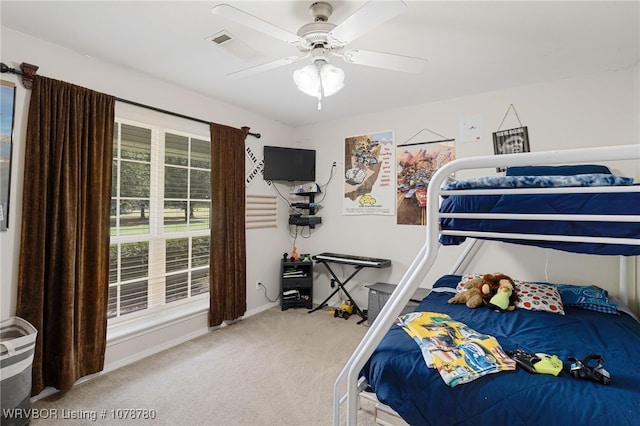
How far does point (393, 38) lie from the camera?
6.22 ft

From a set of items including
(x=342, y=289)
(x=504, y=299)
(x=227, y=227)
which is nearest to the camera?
(x=504, y=299)

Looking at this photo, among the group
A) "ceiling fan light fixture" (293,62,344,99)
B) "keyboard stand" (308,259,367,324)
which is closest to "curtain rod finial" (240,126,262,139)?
"keyboard stand" (308,259,367,324)

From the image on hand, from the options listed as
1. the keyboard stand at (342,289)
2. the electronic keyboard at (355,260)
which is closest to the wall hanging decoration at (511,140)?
the electronic keyboard at (355,260)

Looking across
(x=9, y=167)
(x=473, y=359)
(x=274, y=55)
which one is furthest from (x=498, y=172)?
(x=9, y=167)

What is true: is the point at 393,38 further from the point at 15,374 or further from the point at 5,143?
the point at 15,374

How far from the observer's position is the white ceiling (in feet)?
5.36

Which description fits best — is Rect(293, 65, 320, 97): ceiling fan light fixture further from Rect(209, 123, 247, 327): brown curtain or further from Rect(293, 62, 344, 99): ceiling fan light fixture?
Rect(209, 123, 247, 327): brown curtain

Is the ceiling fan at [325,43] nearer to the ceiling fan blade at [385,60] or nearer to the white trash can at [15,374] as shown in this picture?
the ceiling fan blade at [385,60]

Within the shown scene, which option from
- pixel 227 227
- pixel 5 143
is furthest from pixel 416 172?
pixel 5 143

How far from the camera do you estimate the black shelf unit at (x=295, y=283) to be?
367 centimetres

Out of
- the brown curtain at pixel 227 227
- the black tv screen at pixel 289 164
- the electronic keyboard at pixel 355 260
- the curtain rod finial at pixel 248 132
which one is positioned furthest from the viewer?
the black tv screen at pixel 289 164

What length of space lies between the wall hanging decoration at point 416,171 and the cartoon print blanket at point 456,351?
1.70 m

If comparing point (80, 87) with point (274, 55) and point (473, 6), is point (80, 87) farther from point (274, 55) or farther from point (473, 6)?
point (473, 6)

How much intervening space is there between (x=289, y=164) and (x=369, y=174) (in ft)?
3.36
